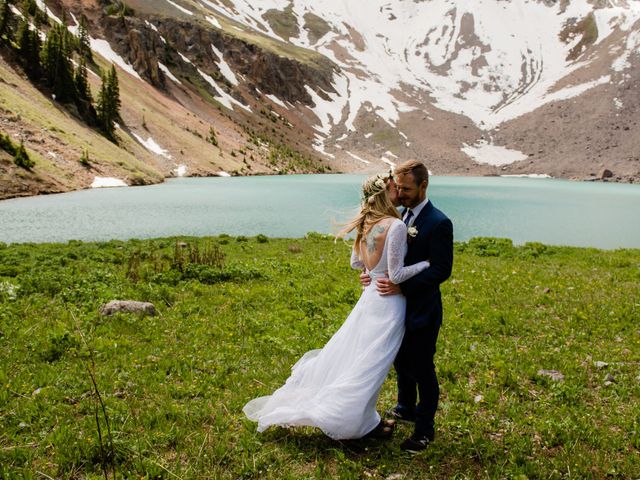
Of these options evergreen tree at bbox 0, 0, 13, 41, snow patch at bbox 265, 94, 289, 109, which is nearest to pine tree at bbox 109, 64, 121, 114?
evergreen tree at bbox 0, 0, 13, 41

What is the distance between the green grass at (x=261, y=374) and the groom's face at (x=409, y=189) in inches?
138

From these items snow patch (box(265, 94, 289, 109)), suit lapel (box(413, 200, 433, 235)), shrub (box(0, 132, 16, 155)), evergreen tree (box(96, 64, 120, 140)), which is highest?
snow patch (box(265, 94, 289, 109))

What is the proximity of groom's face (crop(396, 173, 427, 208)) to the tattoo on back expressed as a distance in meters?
0.53

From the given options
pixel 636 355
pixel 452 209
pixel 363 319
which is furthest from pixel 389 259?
pixel 452 209

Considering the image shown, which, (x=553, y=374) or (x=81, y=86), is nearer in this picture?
(x=553, y=374)

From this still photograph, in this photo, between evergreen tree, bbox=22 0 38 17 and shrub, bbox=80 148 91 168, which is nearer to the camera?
shrub, bbox=80 148 91 168

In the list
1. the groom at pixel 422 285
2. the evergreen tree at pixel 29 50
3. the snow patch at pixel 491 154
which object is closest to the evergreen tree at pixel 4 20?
the evergreen tree at pixel 29 50

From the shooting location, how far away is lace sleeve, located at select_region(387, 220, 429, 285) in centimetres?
587

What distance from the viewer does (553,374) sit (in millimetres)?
8758

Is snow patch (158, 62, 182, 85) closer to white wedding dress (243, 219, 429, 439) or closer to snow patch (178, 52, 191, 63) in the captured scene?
snow patch (178, 52, 191, 63)

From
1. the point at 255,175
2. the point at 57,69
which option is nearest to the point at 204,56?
the point at 255,175

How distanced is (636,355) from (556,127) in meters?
175

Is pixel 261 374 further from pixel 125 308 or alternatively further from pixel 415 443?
pixel 125 308

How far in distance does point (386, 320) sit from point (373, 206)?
1.56 meters
